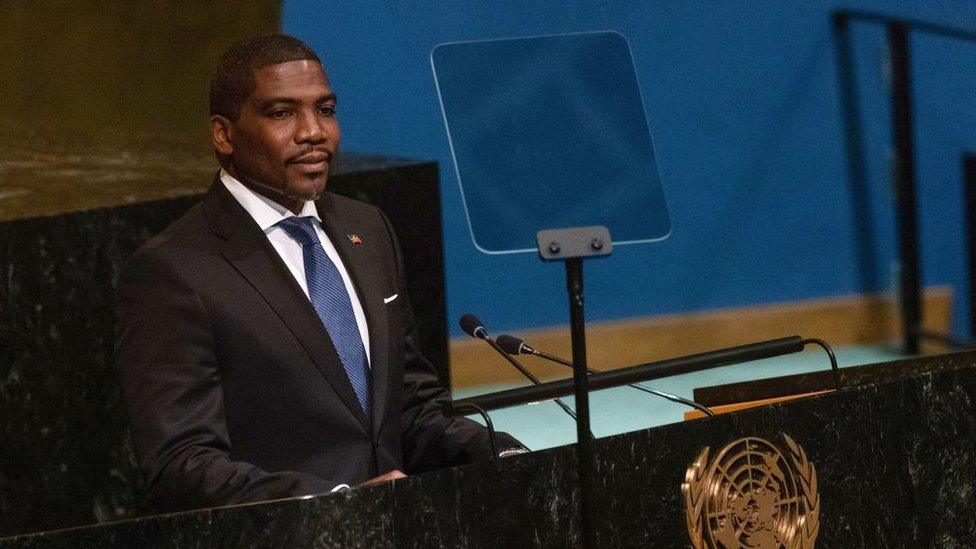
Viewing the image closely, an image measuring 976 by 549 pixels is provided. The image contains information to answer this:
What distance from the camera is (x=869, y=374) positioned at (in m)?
2.52

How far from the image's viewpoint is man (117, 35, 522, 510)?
→ 7.66ft

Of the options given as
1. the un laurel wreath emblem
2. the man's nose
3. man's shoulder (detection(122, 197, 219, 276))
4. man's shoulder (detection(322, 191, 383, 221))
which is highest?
the man's nose

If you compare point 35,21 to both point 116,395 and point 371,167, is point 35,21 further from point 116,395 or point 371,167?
point 116,395

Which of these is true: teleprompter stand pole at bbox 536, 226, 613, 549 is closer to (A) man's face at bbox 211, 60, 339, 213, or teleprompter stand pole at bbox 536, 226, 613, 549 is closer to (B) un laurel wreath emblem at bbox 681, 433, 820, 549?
(B) un laurel wreath emblem at bbox 681, 433, 820, 549

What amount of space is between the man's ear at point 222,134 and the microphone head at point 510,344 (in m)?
0.50

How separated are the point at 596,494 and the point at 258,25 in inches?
147

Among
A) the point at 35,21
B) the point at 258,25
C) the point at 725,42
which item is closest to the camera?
the point at 35,21

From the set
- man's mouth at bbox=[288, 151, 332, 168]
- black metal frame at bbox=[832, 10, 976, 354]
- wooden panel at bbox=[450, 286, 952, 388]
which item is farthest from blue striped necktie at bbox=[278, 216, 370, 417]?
black metal frame at bbox=[832, 10, 976, 354]

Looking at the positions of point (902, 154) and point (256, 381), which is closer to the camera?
point (256, 381)

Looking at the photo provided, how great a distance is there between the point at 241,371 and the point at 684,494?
0.67m

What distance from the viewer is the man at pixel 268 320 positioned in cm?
233

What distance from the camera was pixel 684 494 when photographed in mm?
2139

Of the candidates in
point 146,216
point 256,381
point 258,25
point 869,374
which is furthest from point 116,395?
point 258,25

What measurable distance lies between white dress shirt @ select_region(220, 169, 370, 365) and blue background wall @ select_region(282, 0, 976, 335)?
3154 millimetres
